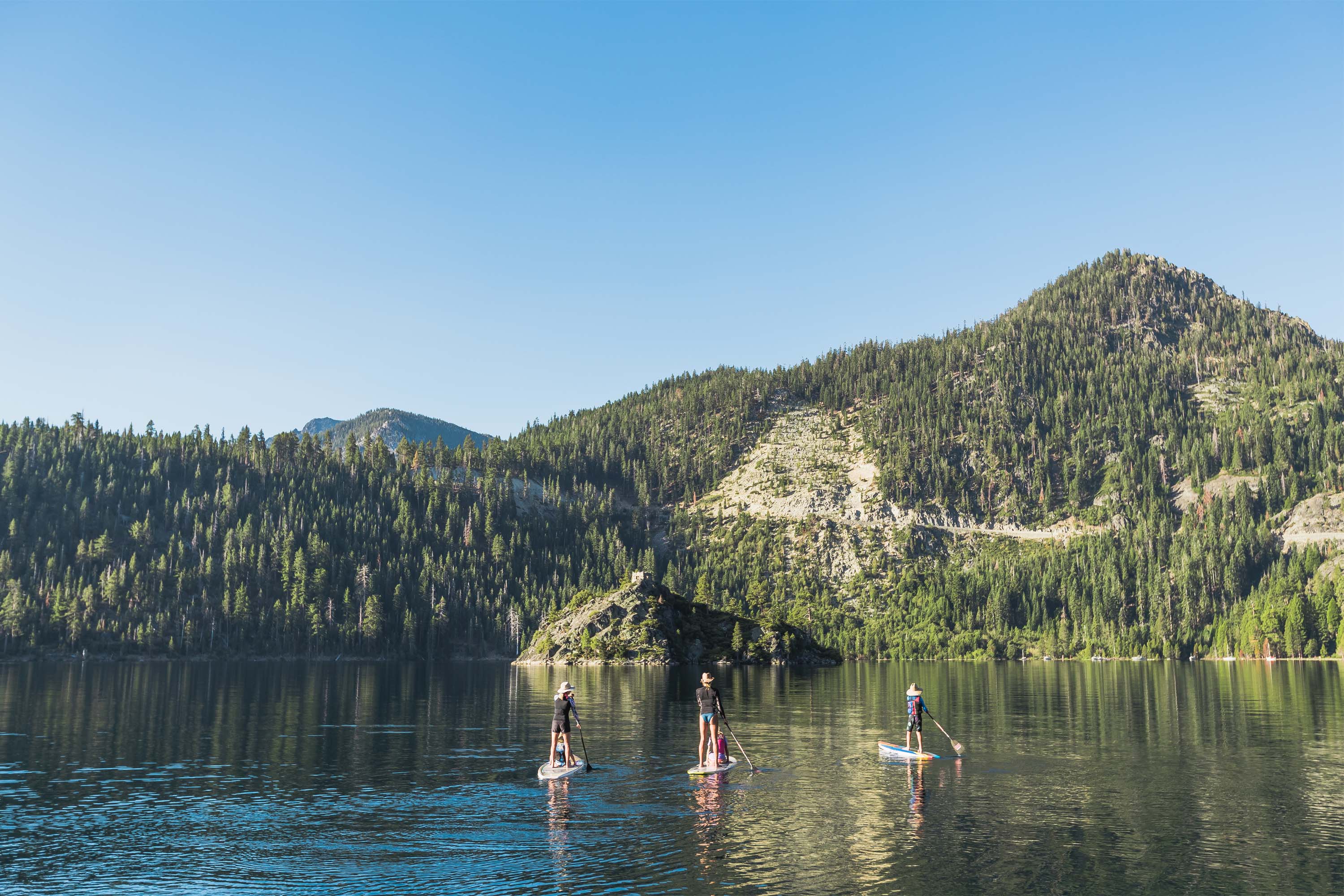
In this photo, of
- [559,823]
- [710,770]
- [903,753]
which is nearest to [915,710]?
[903,753]

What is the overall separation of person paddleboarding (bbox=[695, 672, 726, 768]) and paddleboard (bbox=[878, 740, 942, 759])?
10.7 meters

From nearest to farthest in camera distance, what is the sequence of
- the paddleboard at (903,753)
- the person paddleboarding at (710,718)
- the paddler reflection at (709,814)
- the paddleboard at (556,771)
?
the paddler reflection at (709,814)
the paddleboard at (556,771)
the person paddleboarding at (710,718)
the paddleboard at (903,753)

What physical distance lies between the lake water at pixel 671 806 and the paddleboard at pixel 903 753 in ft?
3.55

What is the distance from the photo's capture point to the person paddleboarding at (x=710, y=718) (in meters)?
51.7

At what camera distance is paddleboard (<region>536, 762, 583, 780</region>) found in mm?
49656

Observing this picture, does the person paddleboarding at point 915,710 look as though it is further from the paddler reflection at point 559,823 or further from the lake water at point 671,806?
the paddler reflection at point 559,823

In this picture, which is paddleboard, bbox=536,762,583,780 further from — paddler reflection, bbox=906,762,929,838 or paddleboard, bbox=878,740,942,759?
paddleboard, bbox=878,740,942,759

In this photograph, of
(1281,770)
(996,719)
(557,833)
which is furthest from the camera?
(996,719)

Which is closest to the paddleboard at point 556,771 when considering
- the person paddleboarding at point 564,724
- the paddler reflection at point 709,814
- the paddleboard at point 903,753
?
the person paddleboarding at point 564,724

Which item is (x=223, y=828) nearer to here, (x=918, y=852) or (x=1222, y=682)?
(x=918, y=852)

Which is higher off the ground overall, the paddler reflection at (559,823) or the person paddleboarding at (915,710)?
the person paddleboarding at (915,710)

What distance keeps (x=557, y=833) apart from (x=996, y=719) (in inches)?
2171

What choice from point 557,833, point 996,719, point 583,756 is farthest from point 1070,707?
point 557,833

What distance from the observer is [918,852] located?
33.9 metres
